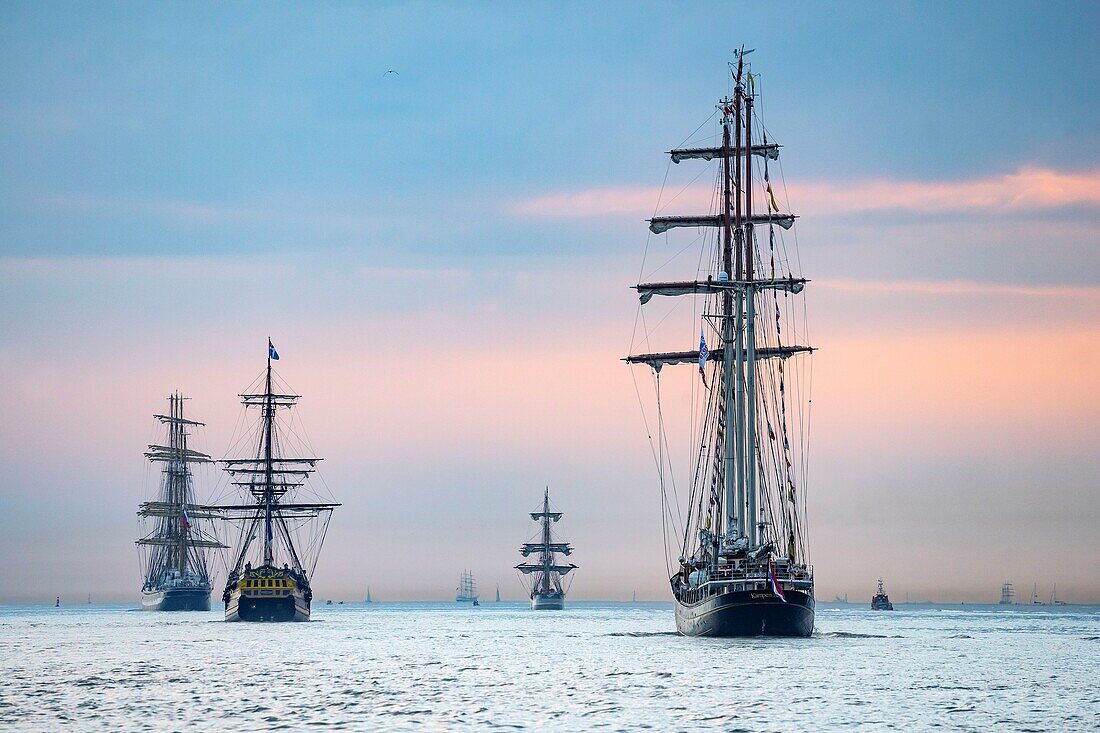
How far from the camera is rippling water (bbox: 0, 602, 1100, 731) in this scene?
48438 millimetres

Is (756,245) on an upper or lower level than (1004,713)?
upper

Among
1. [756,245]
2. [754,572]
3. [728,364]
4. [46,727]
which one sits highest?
[756,245]

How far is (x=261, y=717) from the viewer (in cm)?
4884

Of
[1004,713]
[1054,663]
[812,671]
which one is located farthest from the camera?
[1054,663]

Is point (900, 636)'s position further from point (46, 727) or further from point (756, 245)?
point (46, 727)

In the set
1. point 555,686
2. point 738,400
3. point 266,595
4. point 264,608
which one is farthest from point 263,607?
point 555,686

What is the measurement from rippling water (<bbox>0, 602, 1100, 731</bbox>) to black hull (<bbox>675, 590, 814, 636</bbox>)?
140 cm

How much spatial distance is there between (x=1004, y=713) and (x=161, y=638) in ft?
270

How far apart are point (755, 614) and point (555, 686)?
91.2ft

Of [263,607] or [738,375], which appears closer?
[738,375]

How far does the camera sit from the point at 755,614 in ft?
288

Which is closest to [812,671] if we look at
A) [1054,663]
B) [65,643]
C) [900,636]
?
[1054,663]

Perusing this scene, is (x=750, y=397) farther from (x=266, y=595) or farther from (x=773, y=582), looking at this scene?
(x=266, y=595)

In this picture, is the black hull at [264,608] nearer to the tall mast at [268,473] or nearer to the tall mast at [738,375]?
the tall mast at [268,473]
